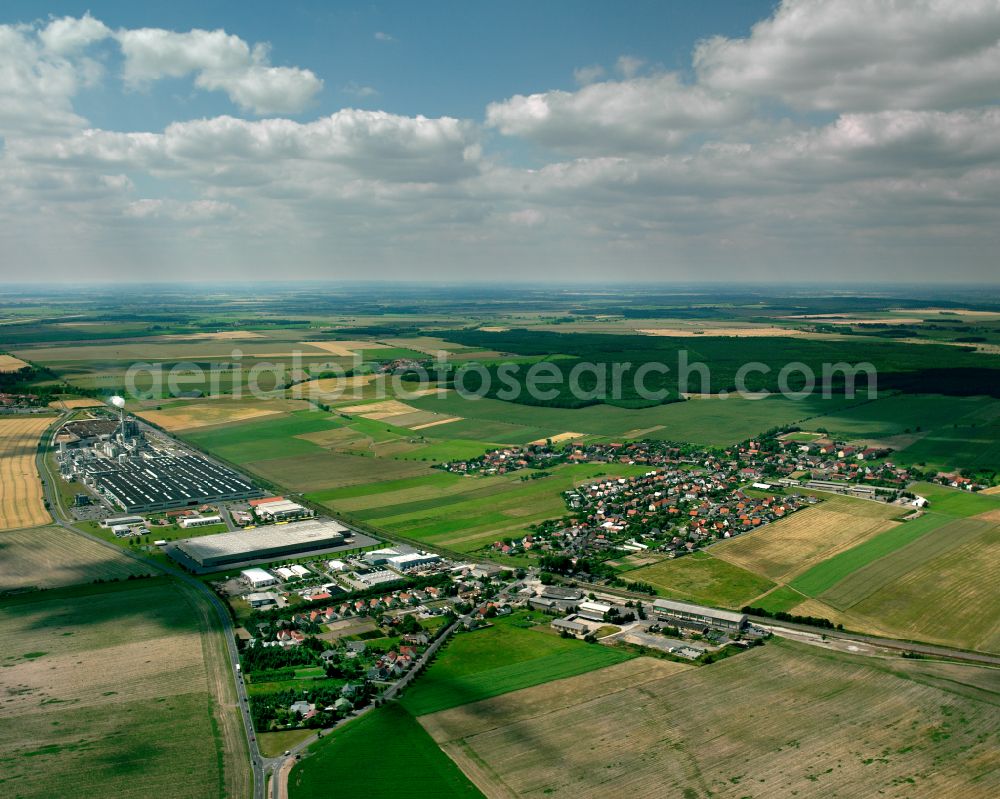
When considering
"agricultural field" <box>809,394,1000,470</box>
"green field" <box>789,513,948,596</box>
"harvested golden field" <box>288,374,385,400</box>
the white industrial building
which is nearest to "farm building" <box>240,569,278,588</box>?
the white industrial building

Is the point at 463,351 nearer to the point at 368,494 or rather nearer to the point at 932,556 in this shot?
the point at 368,494

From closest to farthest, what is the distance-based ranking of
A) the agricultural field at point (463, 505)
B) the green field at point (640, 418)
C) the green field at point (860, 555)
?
the green field at point (860, 555)
the agricultural field at point (463, 505)
the green field at point (640, 418)

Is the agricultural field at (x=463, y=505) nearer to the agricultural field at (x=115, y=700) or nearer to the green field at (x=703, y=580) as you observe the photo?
the green field at (x=703, y=580)

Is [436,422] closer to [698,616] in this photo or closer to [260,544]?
[260,544]

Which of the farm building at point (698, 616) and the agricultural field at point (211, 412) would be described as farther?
the agricultural field at point (211, 412)

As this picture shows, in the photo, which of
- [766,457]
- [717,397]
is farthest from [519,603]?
[717,397]

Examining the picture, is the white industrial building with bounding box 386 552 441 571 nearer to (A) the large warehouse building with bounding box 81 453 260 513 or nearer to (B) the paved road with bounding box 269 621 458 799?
(B) the paved road with bounding box 269 621 458 799

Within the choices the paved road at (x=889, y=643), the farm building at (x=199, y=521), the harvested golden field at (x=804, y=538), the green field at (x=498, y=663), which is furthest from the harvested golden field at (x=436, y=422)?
the green field at (x=498, y=663)

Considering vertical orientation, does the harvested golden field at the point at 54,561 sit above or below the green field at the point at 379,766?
above
